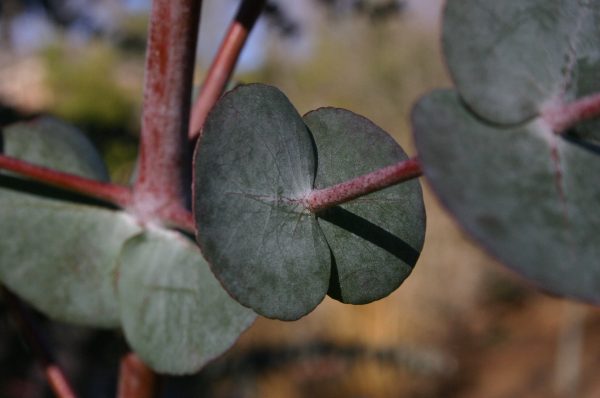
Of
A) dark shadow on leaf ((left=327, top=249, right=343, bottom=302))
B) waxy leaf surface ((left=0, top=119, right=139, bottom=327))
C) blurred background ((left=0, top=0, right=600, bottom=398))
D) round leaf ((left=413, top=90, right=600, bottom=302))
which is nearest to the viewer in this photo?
round leaf ((left=413, top=90, right=600, bottom=302))

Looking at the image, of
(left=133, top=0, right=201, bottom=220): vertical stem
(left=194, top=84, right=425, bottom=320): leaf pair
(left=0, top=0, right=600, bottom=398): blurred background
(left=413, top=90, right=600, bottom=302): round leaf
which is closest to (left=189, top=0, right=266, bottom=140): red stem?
(left=133, top=0, right=201, bottom=220): vertical stem

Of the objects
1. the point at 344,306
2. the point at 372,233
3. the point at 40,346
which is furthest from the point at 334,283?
the point at 344,306

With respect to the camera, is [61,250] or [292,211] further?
[61,250]

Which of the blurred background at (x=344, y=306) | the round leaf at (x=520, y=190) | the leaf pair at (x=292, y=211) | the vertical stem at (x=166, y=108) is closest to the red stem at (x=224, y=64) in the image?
the vertical stem at (x=166, y=108)

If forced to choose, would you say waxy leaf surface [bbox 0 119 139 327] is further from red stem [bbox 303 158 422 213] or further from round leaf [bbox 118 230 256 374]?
red stem [bbox 303 158 422 213]

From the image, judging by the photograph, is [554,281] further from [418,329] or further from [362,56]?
[362,56]

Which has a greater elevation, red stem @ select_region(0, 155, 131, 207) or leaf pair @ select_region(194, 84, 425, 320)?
leaf pair @ select_region(194, 84, 425, 320)

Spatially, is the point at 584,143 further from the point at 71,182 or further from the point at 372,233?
the point at 71,182
